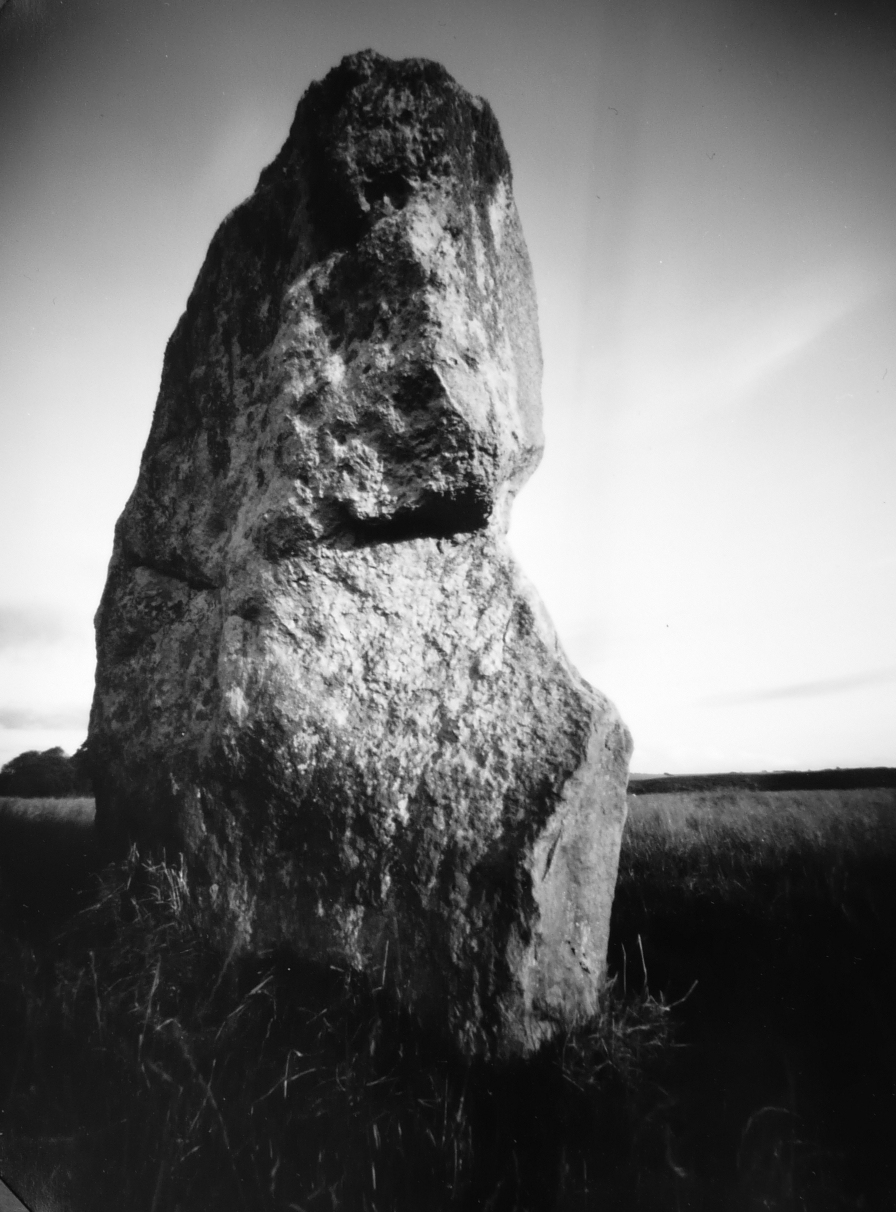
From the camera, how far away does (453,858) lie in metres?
2.08

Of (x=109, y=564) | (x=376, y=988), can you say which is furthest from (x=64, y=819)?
(x=376, y=988)

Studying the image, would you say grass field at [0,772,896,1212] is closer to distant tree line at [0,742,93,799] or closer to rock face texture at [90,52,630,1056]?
rock face texture at [90,52,630,1056]

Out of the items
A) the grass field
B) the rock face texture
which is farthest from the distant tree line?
the grass field

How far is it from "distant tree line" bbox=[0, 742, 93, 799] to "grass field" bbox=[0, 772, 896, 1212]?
14.9 ft

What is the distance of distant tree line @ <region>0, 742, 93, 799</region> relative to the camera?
6586 mm

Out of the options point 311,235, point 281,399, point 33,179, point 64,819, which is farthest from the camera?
point 64,819

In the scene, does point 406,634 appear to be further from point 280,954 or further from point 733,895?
point 733,895

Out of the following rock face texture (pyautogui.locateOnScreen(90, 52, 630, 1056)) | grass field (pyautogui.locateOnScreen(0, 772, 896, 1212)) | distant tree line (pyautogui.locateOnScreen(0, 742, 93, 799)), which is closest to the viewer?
grass field (pyautogui.locateOnScreen(0, 772, 896, 1212))

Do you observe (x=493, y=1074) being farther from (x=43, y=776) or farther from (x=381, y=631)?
(x=43, y=776)

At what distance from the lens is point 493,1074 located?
1.82m

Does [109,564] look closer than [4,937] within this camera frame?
No

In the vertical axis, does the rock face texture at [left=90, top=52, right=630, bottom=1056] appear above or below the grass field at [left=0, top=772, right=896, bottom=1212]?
above

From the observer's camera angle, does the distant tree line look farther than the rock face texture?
Yes

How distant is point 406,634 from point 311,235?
200cm
